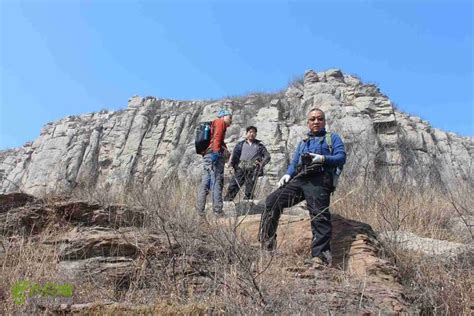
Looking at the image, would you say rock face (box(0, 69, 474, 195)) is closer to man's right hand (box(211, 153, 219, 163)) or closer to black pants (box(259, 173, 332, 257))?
man's right hand (box(211, 153, 219, 163))

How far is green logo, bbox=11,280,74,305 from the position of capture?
3153mm

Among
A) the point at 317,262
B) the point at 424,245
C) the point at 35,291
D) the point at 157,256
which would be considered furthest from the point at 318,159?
the point at 35,291

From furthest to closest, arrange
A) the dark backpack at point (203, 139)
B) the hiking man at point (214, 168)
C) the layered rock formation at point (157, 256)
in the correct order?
1. the dark backpack at point (203, 139)
2. the hiking man at point (214, 168)
3. the layered rock formation at point (157, 256)

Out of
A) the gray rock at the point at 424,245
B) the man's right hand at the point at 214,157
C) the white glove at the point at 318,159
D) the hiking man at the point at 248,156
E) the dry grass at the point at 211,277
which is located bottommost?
the dry grass at the point at 211,277

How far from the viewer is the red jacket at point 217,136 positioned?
22.3 ft

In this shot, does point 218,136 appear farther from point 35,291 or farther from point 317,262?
point 35,291

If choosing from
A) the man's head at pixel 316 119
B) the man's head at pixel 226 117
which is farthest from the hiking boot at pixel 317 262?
the man's head at pixel 226 117

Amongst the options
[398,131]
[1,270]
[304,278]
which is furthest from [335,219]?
[398,131]

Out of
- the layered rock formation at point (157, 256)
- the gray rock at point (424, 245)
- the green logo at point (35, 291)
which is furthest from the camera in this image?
the gray rock at point (424, 245)

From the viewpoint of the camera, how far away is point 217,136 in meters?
6.87

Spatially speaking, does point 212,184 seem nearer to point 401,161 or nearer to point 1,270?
point 1,270

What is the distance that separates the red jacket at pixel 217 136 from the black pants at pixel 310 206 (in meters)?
1.98

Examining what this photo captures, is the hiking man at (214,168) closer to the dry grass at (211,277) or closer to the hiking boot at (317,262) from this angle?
the dry grass at (211,277)

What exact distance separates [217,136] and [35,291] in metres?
4.03
